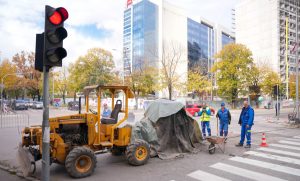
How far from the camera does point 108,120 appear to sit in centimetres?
771

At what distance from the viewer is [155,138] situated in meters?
8.84

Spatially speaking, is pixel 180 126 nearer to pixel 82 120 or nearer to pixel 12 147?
pixel 82 120

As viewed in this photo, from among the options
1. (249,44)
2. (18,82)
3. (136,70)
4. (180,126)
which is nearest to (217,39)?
(249,44)

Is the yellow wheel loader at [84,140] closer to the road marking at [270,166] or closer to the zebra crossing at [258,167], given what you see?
the zebra crossing at [258,167]

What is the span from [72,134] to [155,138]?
2924 mm

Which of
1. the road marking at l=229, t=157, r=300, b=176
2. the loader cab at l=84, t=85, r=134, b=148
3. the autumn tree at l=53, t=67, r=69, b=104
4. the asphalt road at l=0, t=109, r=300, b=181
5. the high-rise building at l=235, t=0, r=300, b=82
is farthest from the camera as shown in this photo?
the high-rise building at l=235, t=0, r=300, b=82

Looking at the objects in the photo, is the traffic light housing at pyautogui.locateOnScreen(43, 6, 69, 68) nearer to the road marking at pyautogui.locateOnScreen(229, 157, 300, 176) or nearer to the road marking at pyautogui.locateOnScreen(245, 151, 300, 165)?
the road marking at pyautogui.locateOnScreen(229, 157, 300, 176)

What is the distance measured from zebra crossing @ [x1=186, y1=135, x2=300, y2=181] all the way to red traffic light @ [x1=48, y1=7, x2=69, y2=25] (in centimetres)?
467

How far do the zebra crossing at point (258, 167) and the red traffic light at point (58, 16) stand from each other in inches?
184

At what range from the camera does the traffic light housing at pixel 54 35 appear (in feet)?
16.6

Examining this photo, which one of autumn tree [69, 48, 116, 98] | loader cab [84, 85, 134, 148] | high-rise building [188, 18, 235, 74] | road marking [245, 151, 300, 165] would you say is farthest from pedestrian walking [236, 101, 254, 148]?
high-rise building [188, 18, 235, 74]

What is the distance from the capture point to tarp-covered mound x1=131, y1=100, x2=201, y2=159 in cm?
874

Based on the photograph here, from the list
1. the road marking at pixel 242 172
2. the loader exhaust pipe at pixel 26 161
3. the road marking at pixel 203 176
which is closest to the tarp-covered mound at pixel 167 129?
the road marking at pixel 242 172

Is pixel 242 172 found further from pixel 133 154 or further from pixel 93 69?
pixel 93 69
